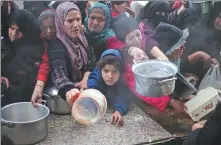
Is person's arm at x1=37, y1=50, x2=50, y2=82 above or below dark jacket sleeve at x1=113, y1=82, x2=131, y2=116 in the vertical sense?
above

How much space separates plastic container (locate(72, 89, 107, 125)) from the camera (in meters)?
1.62

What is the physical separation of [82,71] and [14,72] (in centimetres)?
32

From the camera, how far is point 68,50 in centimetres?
163

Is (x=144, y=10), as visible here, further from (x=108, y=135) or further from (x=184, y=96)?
(x=108, y=135)

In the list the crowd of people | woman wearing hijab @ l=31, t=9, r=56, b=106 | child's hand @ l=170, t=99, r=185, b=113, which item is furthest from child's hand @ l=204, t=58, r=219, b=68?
woman wearing hijab @ l=31, t=9, r=56, b=106

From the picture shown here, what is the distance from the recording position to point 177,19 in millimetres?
1812

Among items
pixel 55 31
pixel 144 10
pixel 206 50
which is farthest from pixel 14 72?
pixel 206 50

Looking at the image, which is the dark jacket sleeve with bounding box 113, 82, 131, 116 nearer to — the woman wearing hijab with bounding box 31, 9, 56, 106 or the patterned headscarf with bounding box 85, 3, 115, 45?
the patterned headscarf with bounding box 85, 3, 115, 45

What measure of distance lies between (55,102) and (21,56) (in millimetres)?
287

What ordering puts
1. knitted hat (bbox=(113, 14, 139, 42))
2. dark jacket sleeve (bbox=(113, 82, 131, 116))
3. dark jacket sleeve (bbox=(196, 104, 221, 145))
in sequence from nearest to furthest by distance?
dark jacket sleeve (bbox=(196, 104, 221, 145))
knitted hat (bbox=(113, 14, 139, 42))
dark jacket sleeve (bbox=(113, 82, 131, 116))

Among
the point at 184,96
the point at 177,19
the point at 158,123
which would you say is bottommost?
the point at 158,123

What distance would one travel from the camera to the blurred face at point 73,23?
1.58 metres

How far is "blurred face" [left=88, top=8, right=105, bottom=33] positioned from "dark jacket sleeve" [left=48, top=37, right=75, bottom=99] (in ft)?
0.53

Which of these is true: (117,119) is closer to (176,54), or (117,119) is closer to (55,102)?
(55,102)
